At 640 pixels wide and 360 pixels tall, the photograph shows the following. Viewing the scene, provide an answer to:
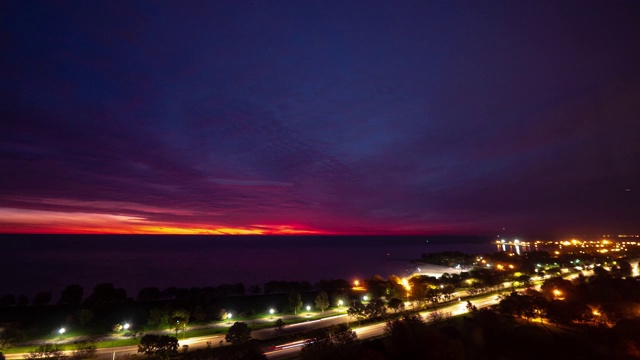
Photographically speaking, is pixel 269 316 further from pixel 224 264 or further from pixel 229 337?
pixel 224 264

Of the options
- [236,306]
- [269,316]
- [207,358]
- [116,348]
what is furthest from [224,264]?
[207,358]

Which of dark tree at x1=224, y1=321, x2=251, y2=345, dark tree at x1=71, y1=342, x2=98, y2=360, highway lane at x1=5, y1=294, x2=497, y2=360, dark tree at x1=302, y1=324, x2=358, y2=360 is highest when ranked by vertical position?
dark tree at x1=302, y1=324, x2=358, y2=360

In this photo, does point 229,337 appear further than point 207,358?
Yes

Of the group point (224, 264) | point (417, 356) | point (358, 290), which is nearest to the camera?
point (417, 356)

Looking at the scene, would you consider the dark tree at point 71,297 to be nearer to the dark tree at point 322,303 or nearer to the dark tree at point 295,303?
the dark tree at point 295,303

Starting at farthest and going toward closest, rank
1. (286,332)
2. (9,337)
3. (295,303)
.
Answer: (295,303) < (286,332) < (9,337)

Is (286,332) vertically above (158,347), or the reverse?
(158,347)

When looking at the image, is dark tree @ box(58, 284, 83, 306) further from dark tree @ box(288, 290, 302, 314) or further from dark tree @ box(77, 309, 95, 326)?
dark tree @ box(288, 290, 302, 314)

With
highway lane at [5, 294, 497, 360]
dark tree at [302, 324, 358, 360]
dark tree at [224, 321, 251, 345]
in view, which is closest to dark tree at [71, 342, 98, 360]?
highway lane at [5, 294, 497, 360]

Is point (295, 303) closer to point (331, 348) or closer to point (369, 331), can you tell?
point (369, 331)

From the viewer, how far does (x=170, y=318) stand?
157ft

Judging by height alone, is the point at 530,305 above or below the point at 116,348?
above

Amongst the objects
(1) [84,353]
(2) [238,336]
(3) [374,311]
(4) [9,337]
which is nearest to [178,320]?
(1) [84,353]

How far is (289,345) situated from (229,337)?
768cm
